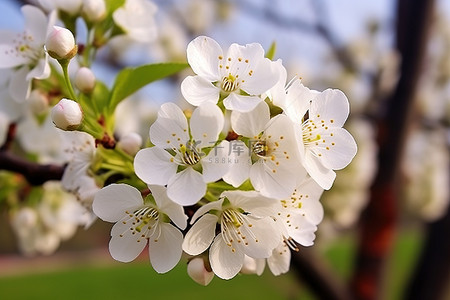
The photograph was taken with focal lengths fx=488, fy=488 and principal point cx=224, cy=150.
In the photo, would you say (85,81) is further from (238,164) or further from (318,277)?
(318,277)

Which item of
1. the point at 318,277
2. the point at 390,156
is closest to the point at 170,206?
the point at 318,277

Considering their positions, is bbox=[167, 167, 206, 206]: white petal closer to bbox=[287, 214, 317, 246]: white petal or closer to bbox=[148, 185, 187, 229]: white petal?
bbox=[148, 185, 187, 229]: white petal

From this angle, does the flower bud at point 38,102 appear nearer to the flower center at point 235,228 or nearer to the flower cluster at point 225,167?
the flower cluster at point 225,167

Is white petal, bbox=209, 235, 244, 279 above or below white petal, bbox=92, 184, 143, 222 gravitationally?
below

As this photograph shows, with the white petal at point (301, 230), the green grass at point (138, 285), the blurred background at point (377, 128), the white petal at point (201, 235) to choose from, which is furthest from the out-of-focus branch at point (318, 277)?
the green grass at point (138, 285)

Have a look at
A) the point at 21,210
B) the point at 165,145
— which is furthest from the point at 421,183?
the point at 165,145

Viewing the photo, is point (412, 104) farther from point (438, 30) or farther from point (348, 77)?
point (438, 30)

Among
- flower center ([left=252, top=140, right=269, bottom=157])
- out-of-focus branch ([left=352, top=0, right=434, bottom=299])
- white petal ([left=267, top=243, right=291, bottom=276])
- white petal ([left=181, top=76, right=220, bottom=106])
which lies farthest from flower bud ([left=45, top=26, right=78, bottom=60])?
out-of-focus branch ([left=352, top=0, right=434, bottom=299])
